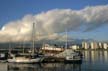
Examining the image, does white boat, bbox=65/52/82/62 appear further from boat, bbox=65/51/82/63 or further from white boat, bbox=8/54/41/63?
white boat, bbox=8/54/41/63

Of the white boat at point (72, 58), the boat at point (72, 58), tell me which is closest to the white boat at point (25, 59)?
the white boat at point (72, 58)

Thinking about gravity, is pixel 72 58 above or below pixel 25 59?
above

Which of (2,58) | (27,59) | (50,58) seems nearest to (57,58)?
(50,58)

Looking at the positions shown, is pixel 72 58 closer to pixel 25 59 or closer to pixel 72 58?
pixel 72 58

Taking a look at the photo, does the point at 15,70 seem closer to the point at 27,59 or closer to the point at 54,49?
the point at 27,59

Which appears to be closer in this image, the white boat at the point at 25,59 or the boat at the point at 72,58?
the boat at the point at 72,58

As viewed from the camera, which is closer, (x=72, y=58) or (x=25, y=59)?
(x=72, y=58)

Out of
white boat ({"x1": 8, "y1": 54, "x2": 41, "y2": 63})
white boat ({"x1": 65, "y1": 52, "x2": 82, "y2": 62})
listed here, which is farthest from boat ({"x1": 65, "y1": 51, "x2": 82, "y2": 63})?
white boat ({"x1": 8, "y1": 54, "x2": 41, "y2": 63})

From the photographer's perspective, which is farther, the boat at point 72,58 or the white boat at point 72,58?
the white boat at point 72,58

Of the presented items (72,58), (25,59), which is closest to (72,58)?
(72,58)

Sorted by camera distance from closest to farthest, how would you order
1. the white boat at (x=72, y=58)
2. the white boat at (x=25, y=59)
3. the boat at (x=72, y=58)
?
the boat at (x=72, y=58) < the white boat at (x=72, y=58) < the white boat at (x=25, y=59)

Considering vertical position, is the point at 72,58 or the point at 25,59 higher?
the point at 72,58

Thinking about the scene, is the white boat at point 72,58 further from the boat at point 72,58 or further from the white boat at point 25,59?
the white boat at point 25,59

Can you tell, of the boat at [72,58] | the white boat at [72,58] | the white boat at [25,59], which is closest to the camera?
the boat at [72,58]
